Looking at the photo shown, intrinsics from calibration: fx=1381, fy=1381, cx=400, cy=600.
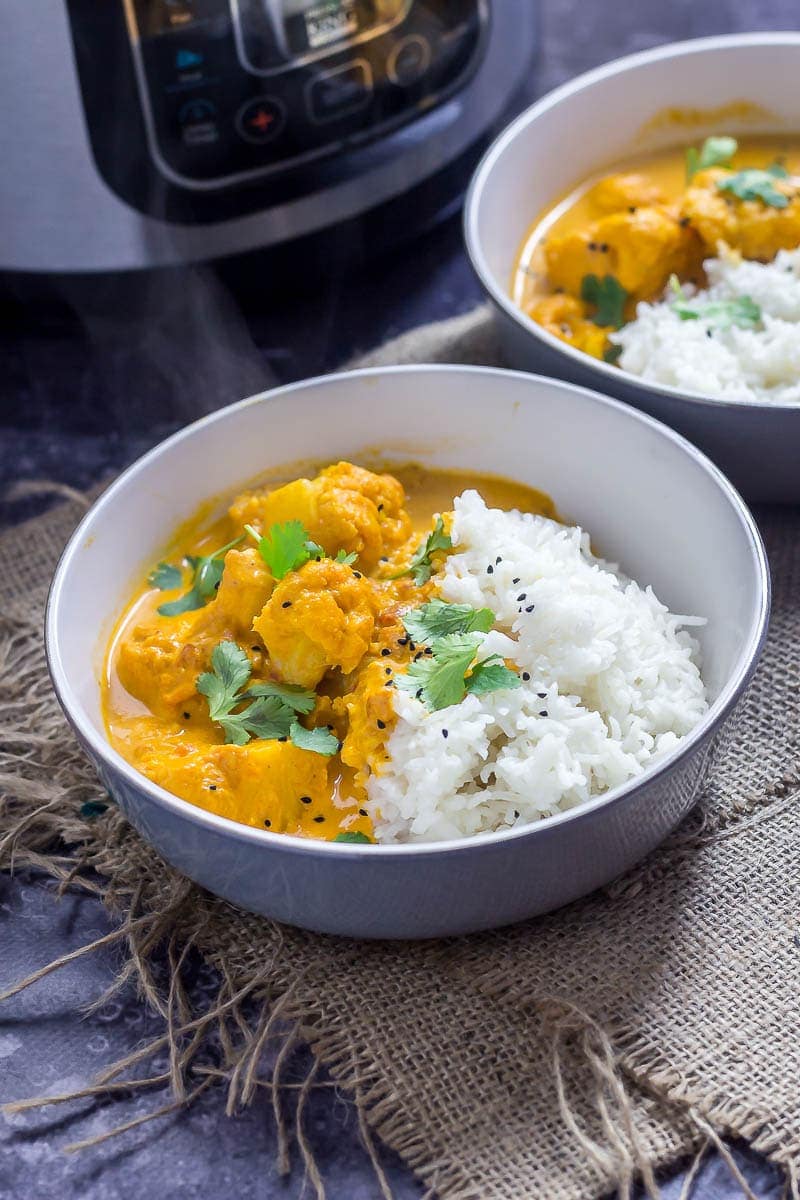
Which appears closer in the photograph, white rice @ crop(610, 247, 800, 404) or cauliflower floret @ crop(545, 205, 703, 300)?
white rice @ crop(610, 247, 800, 404)

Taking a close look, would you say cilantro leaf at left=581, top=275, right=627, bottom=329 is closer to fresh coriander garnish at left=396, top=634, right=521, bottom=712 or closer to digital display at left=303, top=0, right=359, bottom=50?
digital display at left=303, top=0, right=359, bottom=50

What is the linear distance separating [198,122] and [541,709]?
1.27m

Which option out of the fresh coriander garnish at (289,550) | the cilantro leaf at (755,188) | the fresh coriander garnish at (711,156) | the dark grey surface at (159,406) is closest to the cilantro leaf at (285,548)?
the fresh coriander garnish at (289,550)

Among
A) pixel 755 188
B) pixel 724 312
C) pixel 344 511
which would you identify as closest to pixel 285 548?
pixel 344 511

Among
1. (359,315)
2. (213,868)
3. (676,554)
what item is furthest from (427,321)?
(213,868)

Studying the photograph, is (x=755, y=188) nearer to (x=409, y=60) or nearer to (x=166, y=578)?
(x=409, y=60)

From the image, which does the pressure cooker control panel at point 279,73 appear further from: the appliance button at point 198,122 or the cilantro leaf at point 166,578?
the cilantro leaf at point 166,578

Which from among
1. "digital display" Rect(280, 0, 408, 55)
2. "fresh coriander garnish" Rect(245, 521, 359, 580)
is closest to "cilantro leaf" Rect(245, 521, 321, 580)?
"fresh coriander garnish" Rect(245, 521, 359, 580)

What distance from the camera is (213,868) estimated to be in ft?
5.48

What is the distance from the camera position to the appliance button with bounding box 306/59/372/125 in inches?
97.3

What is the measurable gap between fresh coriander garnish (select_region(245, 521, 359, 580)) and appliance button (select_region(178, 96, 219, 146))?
84 centimetres

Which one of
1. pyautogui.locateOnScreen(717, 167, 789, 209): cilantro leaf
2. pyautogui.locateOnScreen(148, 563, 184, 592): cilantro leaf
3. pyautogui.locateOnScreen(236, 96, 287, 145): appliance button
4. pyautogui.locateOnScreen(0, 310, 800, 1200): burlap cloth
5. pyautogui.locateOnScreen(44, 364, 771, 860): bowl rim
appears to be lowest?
pyautogui.locateOnScreen(0, 310, 800, 1200): burlap cloth

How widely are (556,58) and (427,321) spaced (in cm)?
110

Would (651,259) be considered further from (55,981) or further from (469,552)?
(55,981)
